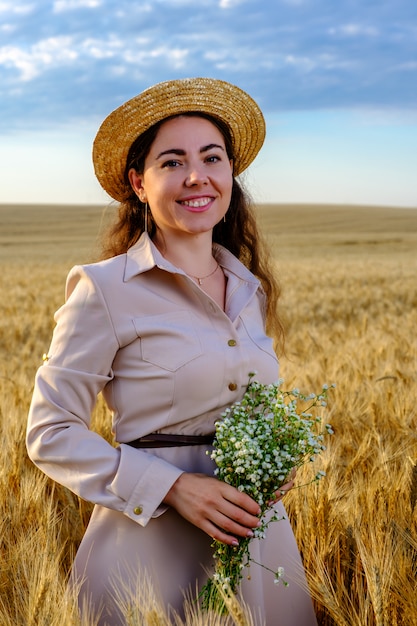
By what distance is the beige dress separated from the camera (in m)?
1.68

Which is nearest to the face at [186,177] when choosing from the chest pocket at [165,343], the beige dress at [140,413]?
the beige dress at [140,413]

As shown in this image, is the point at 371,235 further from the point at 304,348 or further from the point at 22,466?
the point at 22,466

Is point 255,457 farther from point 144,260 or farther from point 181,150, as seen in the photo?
point 181,150

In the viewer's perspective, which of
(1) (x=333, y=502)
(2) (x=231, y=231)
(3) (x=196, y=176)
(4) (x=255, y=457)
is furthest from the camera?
(2) (x=231, y=231)

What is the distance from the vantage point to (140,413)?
1780 millimetres

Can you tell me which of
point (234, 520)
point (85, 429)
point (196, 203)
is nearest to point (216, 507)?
point (234, 520)

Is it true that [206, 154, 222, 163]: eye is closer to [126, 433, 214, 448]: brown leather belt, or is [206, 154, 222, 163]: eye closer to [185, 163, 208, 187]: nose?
[185, 163, 208, 187]: nose

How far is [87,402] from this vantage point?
1.74m

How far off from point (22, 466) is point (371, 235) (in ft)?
122

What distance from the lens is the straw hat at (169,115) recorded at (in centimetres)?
190

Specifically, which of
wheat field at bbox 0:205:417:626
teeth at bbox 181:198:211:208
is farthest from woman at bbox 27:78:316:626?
wheat field at bbox 0:205:417:626

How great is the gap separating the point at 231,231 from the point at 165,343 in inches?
26.0

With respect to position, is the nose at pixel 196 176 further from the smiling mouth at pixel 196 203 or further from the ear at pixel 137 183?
the ear at pixel 137 183

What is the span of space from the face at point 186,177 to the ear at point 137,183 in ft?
0.24
